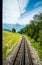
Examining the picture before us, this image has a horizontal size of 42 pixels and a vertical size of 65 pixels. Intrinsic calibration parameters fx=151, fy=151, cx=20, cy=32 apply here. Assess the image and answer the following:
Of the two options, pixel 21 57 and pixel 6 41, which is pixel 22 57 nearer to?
pixel 21 57

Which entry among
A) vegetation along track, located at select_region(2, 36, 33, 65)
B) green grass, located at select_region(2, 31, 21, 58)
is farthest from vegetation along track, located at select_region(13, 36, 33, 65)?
green grass, located at select_region(2, 31, 21, 58)

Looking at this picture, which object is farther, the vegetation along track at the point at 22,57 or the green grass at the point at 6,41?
the vegetation along track at the point at 22,57

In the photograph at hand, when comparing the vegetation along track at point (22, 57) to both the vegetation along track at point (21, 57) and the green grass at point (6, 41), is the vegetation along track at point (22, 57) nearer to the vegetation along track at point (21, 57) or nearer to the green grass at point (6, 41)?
the vegetation along track at point (21, 57)

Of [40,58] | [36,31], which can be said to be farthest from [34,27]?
[40,58]

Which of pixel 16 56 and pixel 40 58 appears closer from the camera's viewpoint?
pixel 16 56

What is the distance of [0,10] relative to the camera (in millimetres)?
495

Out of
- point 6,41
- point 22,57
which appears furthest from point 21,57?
point 6,41

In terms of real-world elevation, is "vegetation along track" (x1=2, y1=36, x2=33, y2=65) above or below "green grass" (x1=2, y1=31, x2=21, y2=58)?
below

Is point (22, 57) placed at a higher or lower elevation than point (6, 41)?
lower

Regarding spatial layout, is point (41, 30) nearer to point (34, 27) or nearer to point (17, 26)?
point (34, 27)

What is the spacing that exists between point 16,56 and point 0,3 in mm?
2478

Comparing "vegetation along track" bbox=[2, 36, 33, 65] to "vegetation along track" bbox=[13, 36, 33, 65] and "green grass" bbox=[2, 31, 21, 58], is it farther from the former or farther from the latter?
"green grass" bbox=[2, 31, 21, 58]

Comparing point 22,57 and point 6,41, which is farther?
point 22,57

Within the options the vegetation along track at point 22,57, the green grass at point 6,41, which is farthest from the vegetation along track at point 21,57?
the green grass at point 6,41
